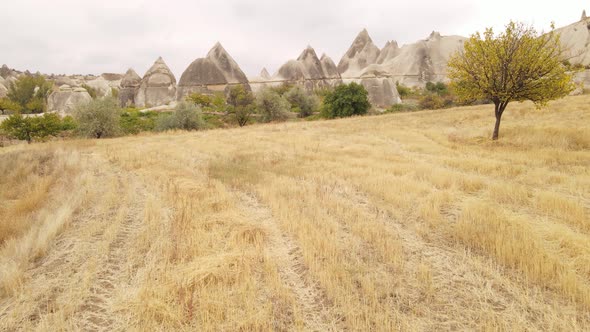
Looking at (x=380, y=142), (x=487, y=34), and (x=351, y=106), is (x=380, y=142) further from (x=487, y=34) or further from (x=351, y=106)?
(x=351, y=106)

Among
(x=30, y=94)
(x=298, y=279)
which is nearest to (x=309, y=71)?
(x=30, y=94)

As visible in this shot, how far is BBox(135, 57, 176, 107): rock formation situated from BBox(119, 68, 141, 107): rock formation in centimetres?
175

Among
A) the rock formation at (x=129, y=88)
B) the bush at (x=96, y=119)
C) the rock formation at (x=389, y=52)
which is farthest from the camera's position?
the rock formation at (x=389, y=52)

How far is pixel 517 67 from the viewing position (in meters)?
12.4

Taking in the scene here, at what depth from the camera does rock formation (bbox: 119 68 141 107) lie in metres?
55.8

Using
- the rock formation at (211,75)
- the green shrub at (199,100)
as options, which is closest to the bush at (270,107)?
the green shrub at (199,100)

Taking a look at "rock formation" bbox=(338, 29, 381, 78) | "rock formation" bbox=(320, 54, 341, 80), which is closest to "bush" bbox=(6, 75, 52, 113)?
"rock formation" bbox=(320, 54, 341, 80)

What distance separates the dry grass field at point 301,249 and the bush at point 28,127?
23.1 metres

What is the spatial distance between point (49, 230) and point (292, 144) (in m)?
10.9

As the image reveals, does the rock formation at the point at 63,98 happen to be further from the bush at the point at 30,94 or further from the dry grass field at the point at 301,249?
the dry grass field at the point at 301,249

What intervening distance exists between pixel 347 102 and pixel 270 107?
9.46 metres

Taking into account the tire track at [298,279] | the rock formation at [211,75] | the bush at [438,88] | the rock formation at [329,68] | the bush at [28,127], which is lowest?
the tire track at [298,279]

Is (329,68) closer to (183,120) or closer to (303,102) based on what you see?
(303,102)

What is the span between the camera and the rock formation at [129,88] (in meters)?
55.8
